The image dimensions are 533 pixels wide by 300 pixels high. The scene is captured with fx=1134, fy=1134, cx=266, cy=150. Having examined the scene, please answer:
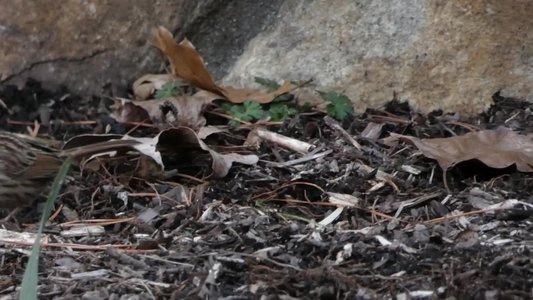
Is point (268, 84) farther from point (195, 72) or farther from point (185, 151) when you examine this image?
point (185, 151)

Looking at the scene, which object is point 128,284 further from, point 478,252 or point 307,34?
point 307,34

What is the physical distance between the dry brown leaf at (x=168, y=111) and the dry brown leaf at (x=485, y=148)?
106 cm

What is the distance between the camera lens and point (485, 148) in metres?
4.34

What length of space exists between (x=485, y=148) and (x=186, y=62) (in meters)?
1.59

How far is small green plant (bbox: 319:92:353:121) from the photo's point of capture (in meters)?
4.96

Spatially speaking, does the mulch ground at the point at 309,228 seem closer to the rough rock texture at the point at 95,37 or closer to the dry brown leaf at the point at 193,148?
the dry brown leaf at the point at 193,148

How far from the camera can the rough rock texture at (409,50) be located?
4.95 meters

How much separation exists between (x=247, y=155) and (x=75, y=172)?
752mm

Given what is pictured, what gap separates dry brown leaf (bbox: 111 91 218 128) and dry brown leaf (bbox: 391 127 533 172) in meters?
1.06

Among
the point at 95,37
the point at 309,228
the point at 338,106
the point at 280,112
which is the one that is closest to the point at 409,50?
the point at 338,106

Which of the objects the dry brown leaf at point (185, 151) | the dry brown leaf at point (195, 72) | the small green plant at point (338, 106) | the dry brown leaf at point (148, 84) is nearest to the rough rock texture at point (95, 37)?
the dry brown leaf at point (148, 84)

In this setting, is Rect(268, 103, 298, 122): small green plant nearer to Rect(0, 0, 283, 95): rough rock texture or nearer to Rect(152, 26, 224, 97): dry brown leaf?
Rect(152, 26, 224, 97): dry brown leaf

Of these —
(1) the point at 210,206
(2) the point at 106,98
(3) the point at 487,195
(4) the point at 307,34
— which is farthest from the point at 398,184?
(2) the point at 106,98

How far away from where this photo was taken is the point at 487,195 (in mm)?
4055
